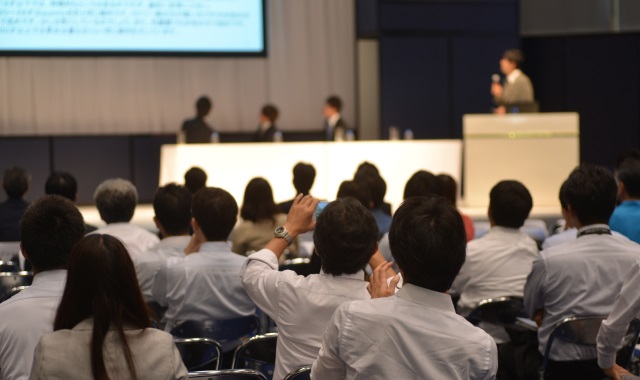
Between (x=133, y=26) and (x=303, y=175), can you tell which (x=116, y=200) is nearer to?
(x=303, y=175)

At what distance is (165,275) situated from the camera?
11.9 ft

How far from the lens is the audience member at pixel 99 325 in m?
1.95

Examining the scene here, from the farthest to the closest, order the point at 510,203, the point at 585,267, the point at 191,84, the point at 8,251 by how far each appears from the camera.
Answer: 1. the point at 191,84
2. the point at 8,251
3. the point at 510,203
4. the point at 585,267

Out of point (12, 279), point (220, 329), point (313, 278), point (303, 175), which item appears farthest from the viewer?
point (303, 175)

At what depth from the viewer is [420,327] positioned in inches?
79.5

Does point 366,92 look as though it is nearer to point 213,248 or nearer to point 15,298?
point 213,248

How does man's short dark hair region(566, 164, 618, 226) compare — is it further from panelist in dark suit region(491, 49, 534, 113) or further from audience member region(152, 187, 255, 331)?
panelist in dark suit region(491, 49, 534, 113)

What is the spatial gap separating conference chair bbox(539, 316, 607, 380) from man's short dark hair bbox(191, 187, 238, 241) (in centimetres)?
135

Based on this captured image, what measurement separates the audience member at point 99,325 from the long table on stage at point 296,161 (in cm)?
672

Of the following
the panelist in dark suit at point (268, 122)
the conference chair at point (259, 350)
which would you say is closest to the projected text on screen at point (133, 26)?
the panelist in dark suit at point (268, 122)

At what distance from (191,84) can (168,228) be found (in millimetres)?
7500

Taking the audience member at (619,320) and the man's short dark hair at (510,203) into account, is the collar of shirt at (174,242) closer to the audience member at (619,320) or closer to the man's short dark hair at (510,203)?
the man's short dark hair at (510,203)

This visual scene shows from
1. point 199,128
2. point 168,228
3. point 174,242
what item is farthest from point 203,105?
point 174,242

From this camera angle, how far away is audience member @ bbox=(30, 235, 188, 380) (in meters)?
1.95
